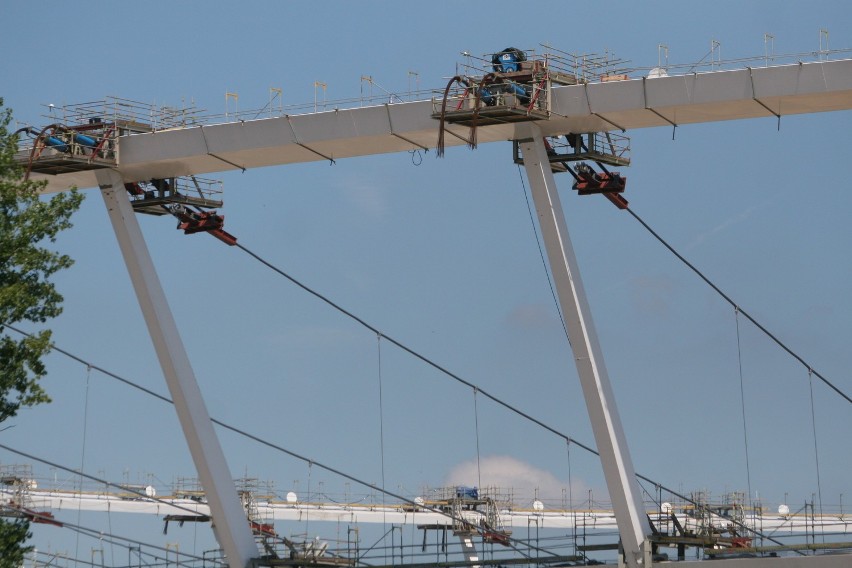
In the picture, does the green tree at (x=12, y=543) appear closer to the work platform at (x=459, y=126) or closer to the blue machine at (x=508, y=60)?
the work platform at (x=459, y=126)

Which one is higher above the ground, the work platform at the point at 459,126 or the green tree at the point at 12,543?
the work platform at the point at 459,126

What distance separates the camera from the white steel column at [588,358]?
162 ft

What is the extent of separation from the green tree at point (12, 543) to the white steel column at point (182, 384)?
965cm

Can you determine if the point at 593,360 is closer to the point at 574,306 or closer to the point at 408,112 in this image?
the point at 574,306

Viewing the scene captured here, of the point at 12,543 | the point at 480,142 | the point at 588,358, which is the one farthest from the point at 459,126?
the point at 12,543

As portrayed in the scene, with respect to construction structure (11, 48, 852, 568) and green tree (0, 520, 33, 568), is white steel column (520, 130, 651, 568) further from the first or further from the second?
green tree (0, 520, 33, 568)

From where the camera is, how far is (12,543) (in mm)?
48000

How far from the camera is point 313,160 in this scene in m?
56.5

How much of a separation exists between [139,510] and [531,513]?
66.3 feet

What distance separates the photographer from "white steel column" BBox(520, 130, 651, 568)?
49312 mm

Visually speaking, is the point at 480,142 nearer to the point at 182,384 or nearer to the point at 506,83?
the point at 506,83


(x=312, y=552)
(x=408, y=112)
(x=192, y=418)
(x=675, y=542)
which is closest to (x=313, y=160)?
(x=408, y=112)

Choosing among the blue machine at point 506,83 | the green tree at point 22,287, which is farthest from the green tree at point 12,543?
the blue machine at point 506,83

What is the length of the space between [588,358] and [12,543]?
1742cm
